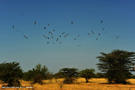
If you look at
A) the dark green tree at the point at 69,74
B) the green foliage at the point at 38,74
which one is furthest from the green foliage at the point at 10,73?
the dark green tree at the point at 69,74

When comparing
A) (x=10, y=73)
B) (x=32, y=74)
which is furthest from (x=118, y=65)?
(x=10, y=73)

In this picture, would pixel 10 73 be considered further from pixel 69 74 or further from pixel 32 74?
pixel 69 74

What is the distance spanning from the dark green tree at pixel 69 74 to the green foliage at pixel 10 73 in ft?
81.4

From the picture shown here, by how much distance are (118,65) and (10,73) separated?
98.8 feet

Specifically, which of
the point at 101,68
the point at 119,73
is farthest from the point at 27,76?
the point at 119,73

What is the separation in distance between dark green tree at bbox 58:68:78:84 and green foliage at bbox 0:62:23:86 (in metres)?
24.8

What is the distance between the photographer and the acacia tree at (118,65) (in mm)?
52312

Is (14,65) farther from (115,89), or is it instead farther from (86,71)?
(86,71)

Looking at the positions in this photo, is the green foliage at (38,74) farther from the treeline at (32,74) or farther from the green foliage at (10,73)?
the green foliage at (10,73)

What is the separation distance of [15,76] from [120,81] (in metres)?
29.7

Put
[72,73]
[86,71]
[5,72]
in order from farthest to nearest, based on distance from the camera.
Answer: [86,71] < [72,73] < [5,72]

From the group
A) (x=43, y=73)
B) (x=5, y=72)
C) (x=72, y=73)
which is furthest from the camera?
(x=72, y=73)

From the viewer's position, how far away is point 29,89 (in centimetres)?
2450

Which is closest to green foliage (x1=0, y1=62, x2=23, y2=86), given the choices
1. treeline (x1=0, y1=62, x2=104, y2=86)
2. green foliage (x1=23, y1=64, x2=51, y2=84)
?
treeline (x1=0, y1=62, x2=104, y2=86)
